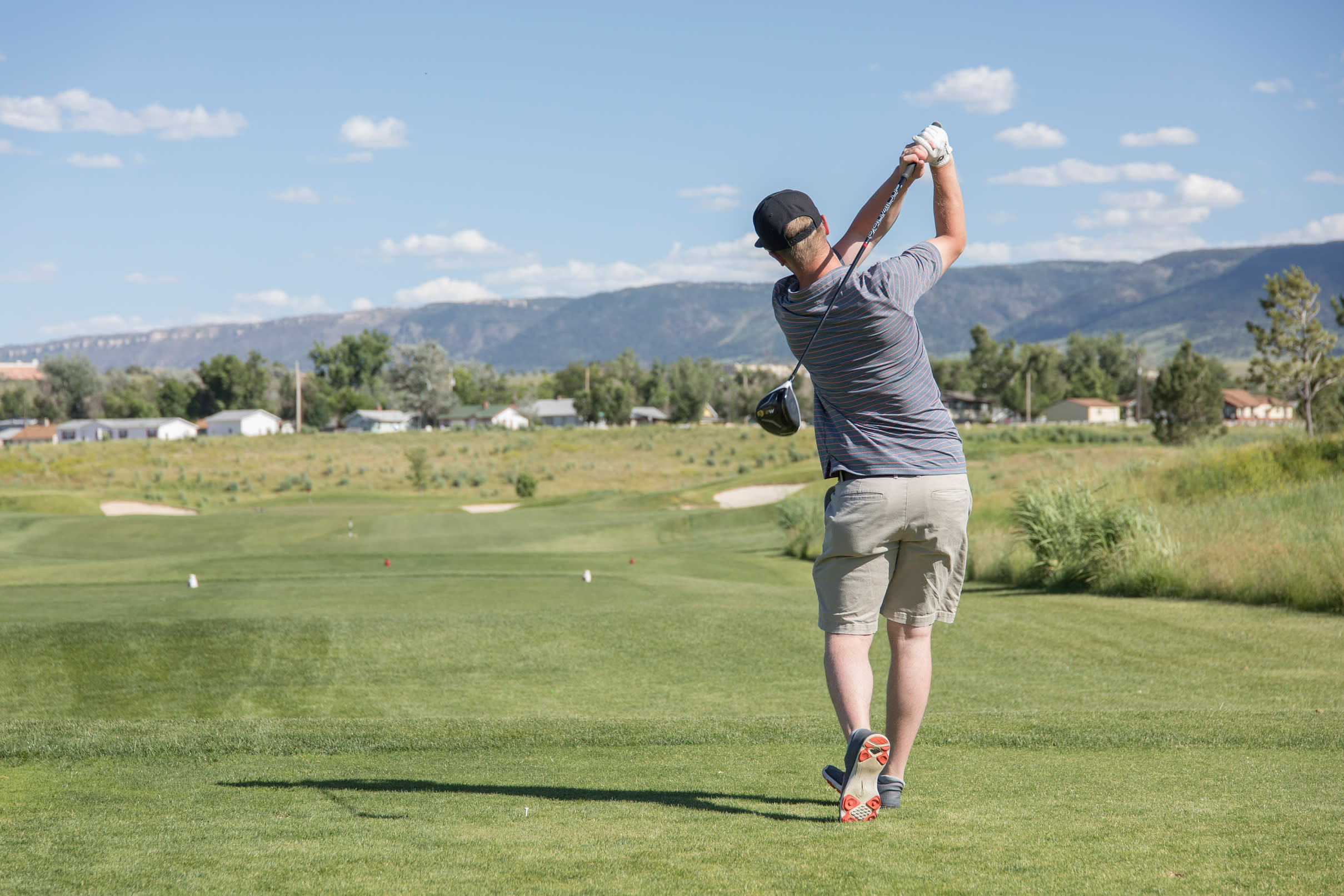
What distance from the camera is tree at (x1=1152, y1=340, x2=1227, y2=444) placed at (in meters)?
41.7

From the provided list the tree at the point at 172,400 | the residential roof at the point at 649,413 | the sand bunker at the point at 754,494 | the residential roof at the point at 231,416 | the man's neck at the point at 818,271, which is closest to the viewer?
the man's neck at the point at 818,271

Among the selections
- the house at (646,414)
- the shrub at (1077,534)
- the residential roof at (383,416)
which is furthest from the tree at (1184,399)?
the house at (646,414)

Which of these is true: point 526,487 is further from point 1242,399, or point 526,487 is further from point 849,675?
point 1242,399

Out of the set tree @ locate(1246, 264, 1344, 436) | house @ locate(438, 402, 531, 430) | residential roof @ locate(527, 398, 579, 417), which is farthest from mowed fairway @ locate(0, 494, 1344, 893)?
residential roof @ locate(527, 398, 579, 417)

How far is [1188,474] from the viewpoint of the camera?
1981 cm

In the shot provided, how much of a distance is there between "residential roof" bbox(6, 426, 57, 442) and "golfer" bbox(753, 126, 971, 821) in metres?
116

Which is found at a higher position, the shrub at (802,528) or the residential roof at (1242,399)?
the residential roof at (1242,399)

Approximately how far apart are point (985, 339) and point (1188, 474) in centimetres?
8493

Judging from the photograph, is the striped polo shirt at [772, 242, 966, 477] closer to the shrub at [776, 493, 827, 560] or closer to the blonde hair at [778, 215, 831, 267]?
the blonde hair at [778, 215, 831, 267]

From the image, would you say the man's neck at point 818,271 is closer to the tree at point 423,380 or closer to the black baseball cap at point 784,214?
the black baseball cap at point 784,214

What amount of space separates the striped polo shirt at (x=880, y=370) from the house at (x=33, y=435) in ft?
377

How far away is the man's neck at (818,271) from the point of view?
3787 millimetres

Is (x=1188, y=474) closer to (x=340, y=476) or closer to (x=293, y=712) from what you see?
(x=293, y=712)

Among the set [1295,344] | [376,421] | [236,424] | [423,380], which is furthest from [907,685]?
[423,380]
